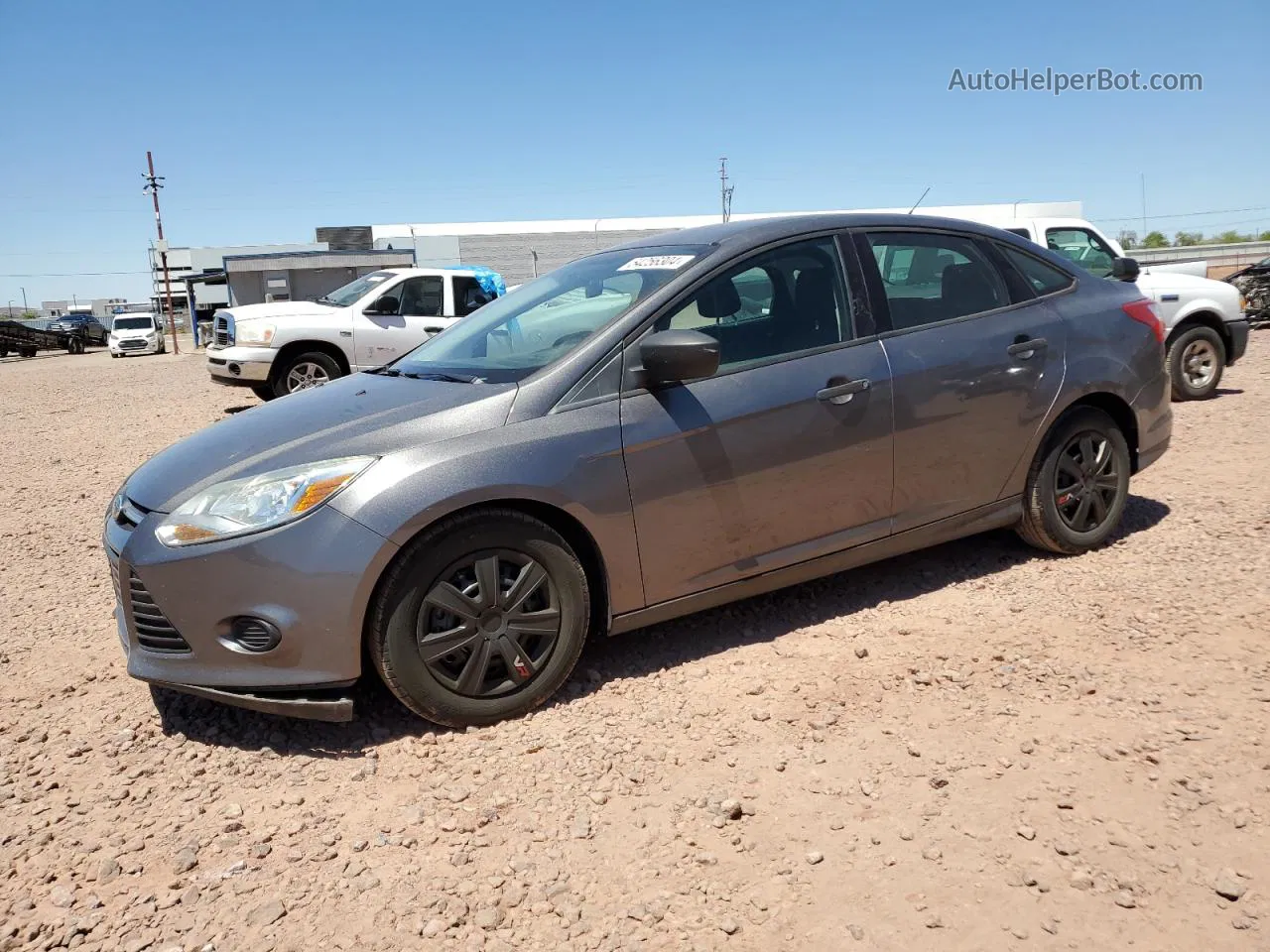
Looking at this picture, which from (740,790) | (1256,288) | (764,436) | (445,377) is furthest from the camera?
(1256,288)

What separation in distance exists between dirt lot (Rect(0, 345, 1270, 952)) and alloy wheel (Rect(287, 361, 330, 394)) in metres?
8.13

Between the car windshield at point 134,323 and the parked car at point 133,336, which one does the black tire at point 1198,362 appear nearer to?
the parked car at point 133,336

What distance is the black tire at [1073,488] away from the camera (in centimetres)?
466

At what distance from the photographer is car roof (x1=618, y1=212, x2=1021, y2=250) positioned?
4.10m

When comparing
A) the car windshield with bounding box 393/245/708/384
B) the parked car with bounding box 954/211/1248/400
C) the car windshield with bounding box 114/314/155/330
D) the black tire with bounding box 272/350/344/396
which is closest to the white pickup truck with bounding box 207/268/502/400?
the black tire with bounding box 272/350/344/396

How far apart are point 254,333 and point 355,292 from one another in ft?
5.33

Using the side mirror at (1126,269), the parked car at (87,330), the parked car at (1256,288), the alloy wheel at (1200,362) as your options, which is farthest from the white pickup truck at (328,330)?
the parked car at (87,330)

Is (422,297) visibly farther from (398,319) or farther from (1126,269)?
(1126,269)

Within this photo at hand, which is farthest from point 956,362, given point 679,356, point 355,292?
point 355,292

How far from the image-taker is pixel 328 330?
12680mm

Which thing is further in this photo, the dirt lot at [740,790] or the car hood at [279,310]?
the car hood at [279,310]

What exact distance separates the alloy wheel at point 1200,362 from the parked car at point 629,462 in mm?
5874

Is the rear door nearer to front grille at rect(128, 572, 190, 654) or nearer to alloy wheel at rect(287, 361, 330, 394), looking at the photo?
front grille at rect(128, 572, 190, 654)

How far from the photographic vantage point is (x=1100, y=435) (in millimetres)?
4812
